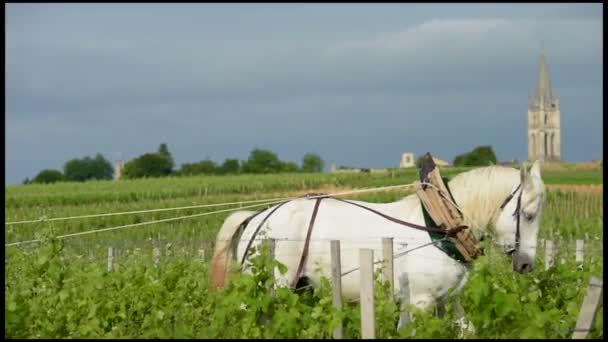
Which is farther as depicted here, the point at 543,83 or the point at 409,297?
the point at 543,83

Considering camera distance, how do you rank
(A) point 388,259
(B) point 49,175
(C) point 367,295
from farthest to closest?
1. (B) point 49,175
2. (A) point 388,259
3. (C) point 367,295

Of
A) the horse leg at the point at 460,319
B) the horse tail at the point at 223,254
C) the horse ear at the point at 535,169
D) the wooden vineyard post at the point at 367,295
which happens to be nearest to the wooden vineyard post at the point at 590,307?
the horse leg at the point at 460,319

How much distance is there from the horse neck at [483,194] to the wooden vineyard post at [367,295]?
78.5 inches

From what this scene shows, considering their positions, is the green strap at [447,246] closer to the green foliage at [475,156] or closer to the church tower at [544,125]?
the green foliage at [475,156]

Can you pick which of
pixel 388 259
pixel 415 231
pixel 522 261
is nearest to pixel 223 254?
pixel 415 231

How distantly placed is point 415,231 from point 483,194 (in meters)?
0.62

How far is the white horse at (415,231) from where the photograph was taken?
838cm

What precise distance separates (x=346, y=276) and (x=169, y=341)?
2.29 m

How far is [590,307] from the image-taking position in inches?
264

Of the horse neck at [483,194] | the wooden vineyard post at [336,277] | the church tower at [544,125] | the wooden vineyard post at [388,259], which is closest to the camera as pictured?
the wooden vineyard post at [336,277]

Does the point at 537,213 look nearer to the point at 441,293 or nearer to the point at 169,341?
the point at 441,293

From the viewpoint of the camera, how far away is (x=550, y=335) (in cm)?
742

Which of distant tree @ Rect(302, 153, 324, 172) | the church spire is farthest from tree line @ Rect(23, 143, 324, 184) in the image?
the church spire

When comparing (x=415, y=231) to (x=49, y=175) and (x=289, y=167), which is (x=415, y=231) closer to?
(x=289, y=167)
